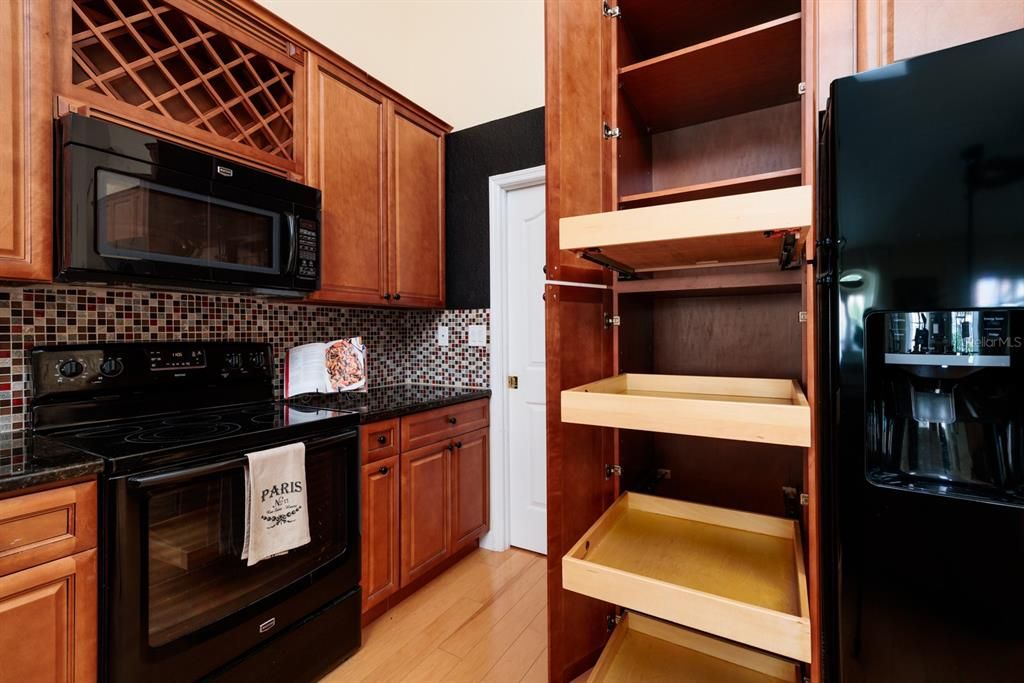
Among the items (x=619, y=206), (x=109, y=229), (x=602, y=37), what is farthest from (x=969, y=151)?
(x=109, y=229)

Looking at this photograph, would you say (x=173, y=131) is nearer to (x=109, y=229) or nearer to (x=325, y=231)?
(x=109, y=229)

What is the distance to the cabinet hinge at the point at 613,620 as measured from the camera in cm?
149

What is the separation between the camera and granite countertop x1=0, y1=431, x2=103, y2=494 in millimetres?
1048

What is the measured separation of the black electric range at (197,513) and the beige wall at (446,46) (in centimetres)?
187

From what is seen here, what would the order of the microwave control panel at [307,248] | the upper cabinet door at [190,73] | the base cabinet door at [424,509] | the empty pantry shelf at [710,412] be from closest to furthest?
the empty pantry shelf at [710,412], the upper cabinet door at [190,73], the microwave control panel at [307,248], the base cabinet door at [424,509]

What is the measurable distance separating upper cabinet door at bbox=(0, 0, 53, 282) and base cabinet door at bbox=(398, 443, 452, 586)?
1378 mm

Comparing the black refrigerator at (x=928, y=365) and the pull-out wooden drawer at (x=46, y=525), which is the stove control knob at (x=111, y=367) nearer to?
the pull-out wooden drawer at (x=46, y=525)

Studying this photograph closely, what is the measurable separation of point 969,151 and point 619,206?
0.88 metres

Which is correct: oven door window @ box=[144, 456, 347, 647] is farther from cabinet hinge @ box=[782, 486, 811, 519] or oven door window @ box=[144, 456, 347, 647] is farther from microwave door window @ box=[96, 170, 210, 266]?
cabinet hinge @ box=[782, 486, 811, 519]

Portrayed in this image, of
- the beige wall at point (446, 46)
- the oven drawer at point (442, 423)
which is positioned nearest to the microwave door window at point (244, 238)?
the oven drawer at point (442, 423)

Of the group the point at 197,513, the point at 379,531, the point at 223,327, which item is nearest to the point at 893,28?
the point at 197,513

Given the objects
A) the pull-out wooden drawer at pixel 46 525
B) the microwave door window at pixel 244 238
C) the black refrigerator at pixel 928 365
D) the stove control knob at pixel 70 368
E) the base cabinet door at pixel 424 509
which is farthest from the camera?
the base cabinet door at pixel 424 509

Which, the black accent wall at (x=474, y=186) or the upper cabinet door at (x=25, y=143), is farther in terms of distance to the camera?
the black accent wall at (x=474, y=186)

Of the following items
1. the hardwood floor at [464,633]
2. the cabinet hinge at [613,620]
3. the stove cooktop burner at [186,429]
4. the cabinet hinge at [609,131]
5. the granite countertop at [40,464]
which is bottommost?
the hardwood floor at [464,633]
